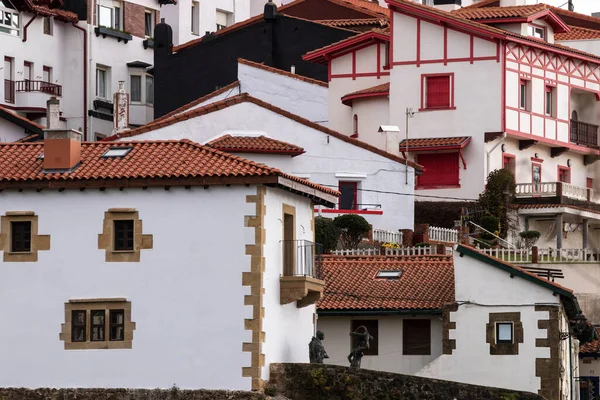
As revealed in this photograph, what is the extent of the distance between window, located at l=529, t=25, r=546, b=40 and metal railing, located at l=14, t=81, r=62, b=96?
70.7 ft

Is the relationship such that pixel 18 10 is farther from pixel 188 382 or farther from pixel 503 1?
pixel 188 382

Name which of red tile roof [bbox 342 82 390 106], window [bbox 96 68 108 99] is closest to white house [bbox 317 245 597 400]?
red tile roof [bbox 342 82 390 106]

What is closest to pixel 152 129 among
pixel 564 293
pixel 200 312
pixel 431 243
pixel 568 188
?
pixel 431 243

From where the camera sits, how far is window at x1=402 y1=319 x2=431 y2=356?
197 feet

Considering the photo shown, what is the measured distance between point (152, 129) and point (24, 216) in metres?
27.1

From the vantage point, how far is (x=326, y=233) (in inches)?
2756

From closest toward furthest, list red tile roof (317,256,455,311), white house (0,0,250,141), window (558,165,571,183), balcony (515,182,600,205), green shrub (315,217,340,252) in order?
red tile roof (317,256,455,311)
green shrub (315,217,340,252)
balcony (515,182,600,205)
window (558,165,571,183)
white house (0,0,250,141)

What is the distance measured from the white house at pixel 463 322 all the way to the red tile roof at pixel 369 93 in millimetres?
25794

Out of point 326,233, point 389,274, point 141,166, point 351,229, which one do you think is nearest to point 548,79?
point 351,229

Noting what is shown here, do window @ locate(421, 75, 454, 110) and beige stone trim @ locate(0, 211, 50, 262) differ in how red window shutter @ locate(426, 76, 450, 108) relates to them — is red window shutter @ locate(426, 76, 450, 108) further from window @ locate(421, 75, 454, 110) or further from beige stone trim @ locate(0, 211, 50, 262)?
beige stone trim @ locate(0, 211, 50, 262)

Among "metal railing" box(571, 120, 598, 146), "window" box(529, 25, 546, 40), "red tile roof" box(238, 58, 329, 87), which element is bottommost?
"metal railing" box(571, 120, 598, 146)

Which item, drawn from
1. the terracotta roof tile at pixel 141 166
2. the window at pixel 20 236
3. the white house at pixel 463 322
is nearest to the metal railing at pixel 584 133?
the white house at pixel 463 322

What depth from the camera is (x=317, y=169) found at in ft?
257

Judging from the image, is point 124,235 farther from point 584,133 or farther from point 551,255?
point 584,133
